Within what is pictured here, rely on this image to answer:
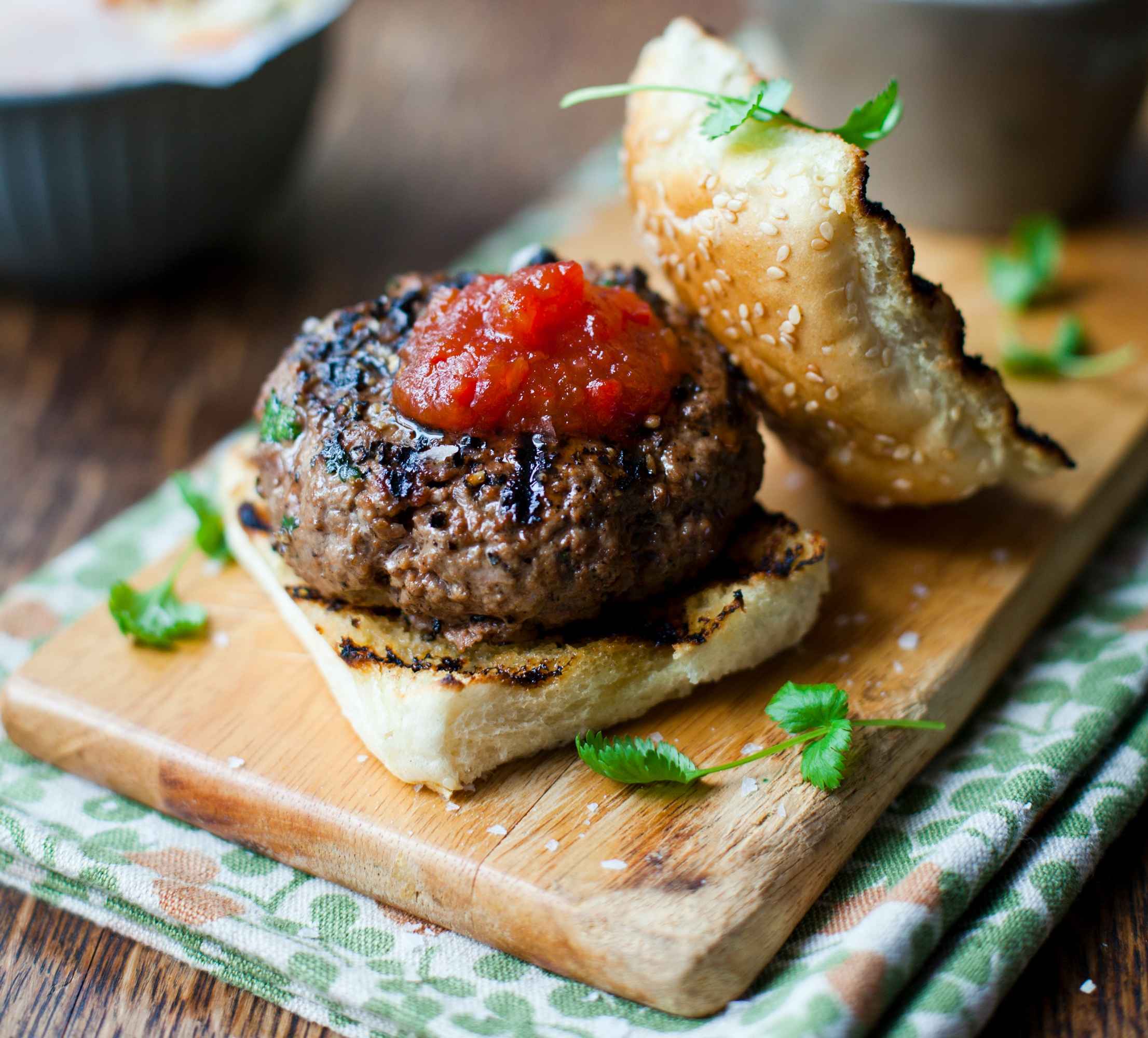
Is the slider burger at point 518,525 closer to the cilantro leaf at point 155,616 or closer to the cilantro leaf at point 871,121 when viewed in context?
the cilantro leaf at point 155,616

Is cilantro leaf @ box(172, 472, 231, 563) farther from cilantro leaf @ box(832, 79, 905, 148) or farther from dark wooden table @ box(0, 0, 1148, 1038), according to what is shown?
cilantro leaf @ box(832, 79, 905, 148)

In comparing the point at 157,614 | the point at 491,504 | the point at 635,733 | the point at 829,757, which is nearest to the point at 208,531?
the point at 157,614

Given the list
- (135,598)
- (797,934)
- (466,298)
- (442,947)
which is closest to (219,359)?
(135,598)

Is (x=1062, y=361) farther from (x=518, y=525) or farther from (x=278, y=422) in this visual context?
(x=278, y=422)

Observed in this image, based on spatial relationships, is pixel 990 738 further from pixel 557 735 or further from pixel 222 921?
pixel 222 921

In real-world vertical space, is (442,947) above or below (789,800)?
below

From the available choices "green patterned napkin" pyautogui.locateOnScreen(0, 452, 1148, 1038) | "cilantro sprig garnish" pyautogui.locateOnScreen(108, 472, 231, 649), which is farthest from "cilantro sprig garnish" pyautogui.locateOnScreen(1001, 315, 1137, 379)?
"cilantro sprig garnish" pyautogui.locateOnScreen(108, 472, 231, 649)

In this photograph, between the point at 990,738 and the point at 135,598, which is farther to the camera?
the point at 135,598
